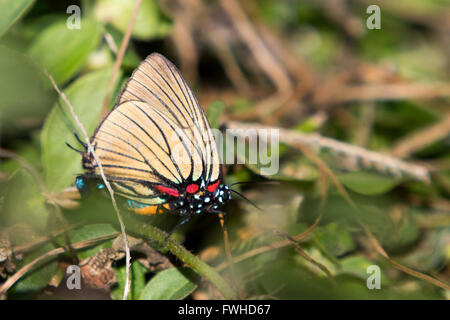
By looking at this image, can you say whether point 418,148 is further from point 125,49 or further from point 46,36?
point 46,36

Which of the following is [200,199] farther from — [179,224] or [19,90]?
[19,90]

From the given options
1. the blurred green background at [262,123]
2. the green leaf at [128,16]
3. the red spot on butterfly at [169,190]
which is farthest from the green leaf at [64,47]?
the red spot on butterfly at [169,190]

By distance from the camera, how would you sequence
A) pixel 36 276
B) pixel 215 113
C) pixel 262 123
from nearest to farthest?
1. pixel 36 276
2. pixel 215 113
3. pixel 262 123

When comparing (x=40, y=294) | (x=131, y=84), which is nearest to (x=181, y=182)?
(x=131, y=84)

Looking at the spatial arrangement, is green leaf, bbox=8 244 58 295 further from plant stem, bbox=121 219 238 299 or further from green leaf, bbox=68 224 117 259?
plant stem, bbox=121 219 238 299

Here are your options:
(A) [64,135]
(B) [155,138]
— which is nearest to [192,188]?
(B) [155,138]

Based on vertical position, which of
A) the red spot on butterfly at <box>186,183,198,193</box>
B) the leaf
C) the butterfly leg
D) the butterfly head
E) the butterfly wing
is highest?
the leaf

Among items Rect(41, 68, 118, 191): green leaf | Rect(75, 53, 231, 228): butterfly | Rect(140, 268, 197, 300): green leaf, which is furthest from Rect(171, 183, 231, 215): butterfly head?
Rect(41, 68, 118, 191): green leaf
